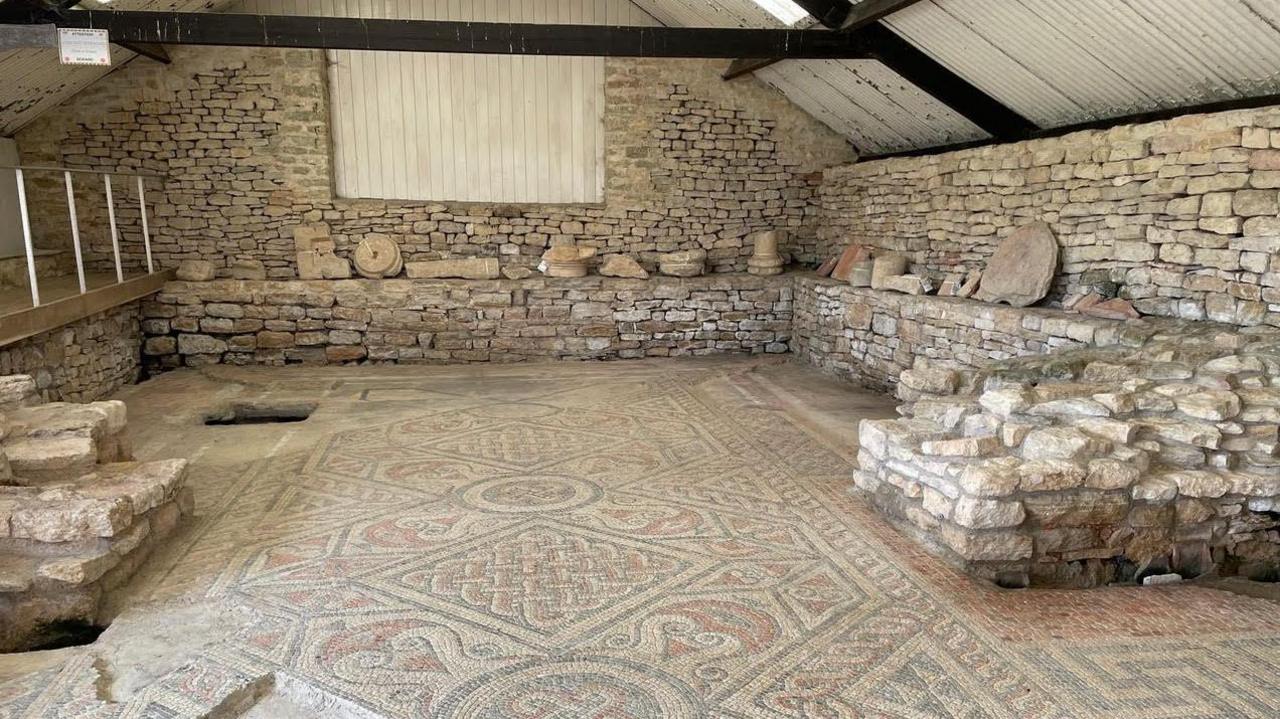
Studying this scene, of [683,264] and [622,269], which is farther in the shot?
[683,264]

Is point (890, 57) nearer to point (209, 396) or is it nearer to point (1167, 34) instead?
point (1167, 34)

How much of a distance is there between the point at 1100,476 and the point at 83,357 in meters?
7.73

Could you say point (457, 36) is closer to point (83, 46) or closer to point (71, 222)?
point (83, 46)

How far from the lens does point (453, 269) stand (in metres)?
9.34

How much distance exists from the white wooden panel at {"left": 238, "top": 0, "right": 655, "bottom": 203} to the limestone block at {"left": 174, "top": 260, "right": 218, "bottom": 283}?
1.72 m

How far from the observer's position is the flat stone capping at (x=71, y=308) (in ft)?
18.6

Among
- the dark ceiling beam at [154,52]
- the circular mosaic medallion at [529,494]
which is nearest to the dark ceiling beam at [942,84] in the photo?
the circular mosaic medallion at [529,494]

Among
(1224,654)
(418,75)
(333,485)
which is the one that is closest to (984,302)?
(1224,654)

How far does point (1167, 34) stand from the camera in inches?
196

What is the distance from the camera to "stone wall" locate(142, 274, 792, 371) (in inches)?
341

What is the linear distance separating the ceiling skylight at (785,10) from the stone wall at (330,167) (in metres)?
2.30

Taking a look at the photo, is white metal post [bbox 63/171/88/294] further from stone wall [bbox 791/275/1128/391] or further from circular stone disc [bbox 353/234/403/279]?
stone wall [bbox 791/275/1128/391]

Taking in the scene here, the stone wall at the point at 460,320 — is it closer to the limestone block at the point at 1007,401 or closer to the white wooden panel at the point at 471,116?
the white wooden panel at the point at 471,116

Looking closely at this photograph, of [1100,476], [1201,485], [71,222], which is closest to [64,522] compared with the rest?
[1100,476]
